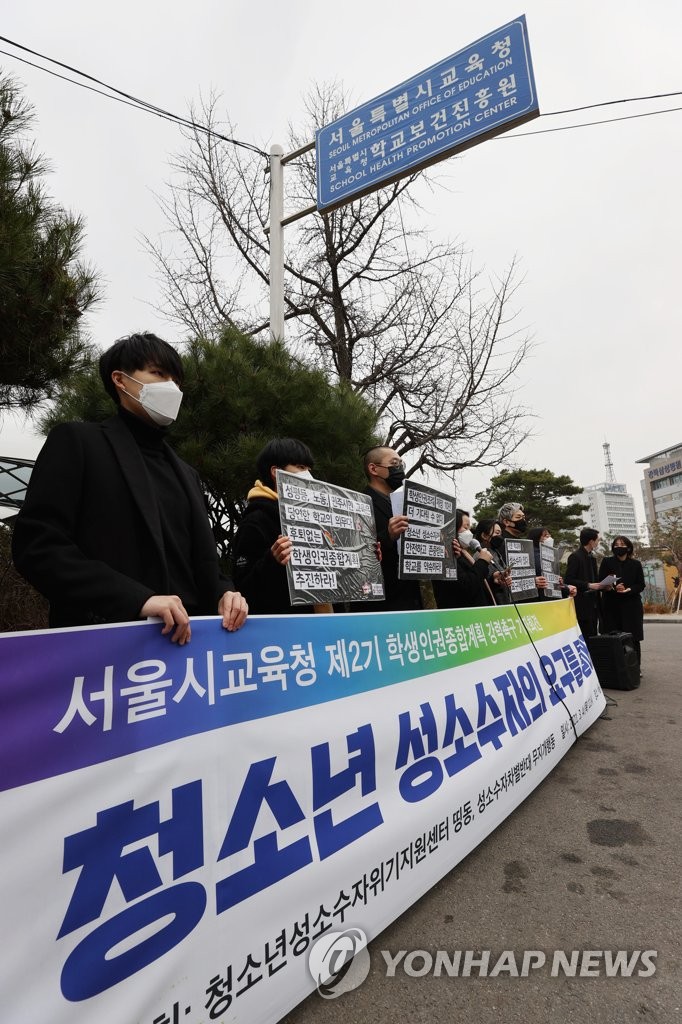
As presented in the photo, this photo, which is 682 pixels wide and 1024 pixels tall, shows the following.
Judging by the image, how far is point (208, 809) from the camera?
1.37 metres

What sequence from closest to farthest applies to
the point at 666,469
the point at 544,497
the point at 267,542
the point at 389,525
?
the point at 267,542 < the point at 389,525 < the point at 544,497 < the point at 666,469

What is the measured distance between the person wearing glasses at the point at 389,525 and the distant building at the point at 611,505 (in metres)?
134

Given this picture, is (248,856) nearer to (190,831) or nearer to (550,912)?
(190,831)

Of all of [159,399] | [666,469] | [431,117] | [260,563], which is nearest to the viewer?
[159,399]

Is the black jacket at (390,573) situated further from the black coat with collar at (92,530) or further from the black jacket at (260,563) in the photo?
the black coat with collar at (92,530)

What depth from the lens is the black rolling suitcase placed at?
5.84 meters

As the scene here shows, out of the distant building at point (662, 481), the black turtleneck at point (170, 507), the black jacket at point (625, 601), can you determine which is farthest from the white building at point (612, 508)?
the black turtleneck at point (170, 507)

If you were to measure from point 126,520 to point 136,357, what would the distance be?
22.7 inches

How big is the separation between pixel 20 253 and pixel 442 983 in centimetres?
489

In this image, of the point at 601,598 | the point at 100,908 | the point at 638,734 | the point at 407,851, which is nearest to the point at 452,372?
the point at 601,598

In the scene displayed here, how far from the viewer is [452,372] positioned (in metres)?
9.88

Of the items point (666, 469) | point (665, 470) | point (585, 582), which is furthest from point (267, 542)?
point (665, 470)

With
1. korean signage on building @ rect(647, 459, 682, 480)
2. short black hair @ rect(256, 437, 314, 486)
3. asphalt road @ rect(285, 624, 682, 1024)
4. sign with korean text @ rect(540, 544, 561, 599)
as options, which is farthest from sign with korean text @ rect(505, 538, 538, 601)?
korean signage on building @ rect(647, 459, 682, 480)

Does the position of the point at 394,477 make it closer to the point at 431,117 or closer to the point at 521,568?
the point at 521,568
